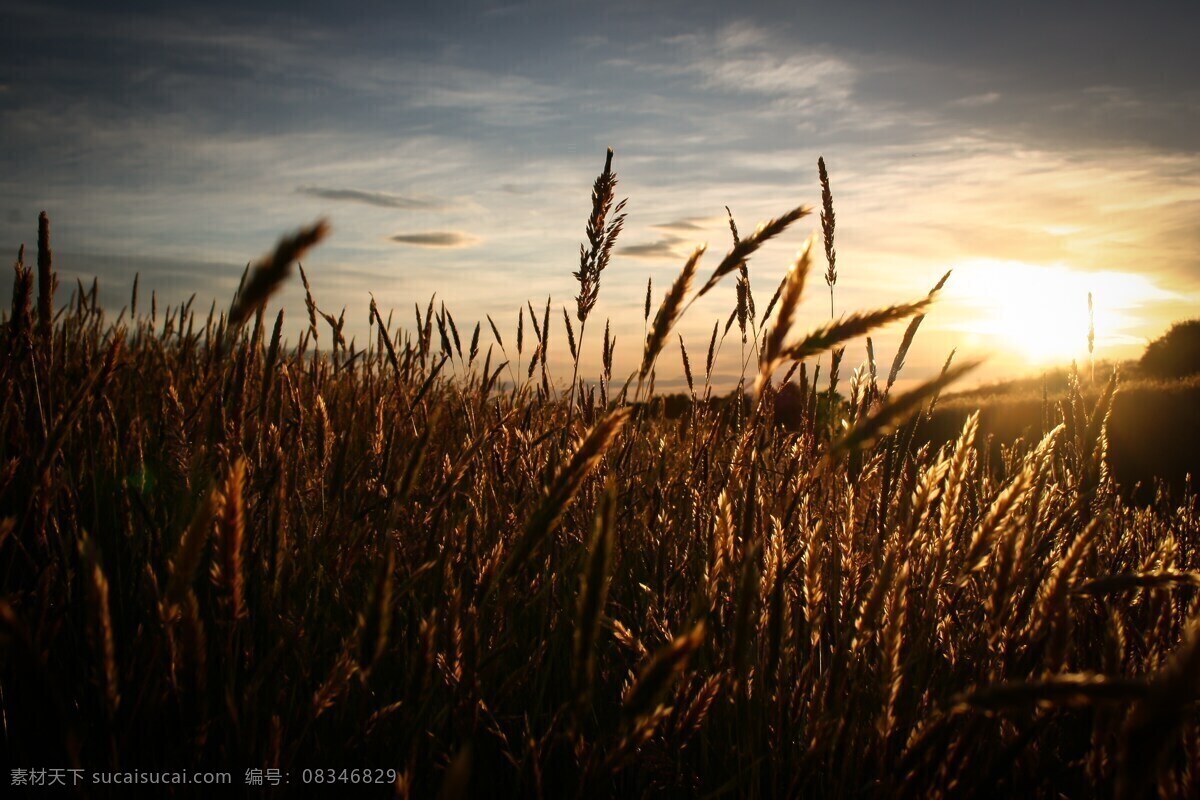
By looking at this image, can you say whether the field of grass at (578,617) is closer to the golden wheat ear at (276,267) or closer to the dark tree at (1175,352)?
the golden wheat ear at (276,267)

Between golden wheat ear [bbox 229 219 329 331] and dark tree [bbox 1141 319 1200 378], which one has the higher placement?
dark tree [bbox 1141 319 1200 378]

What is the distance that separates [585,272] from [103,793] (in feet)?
5.35

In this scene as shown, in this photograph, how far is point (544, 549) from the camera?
2.28 m

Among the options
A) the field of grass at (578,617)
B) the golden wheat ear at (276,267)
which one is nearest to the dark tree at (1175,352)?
the field of grass at (578,617)

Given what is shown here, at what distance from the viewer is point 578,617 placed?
0.81 metres

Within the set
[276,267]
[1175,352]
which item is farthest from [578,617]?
[1175,352]

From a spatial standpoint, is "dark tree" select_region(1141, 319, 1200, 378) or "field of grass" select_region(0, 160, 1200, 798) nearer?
"field of grass" select_region(0, 160, 1200, 798)

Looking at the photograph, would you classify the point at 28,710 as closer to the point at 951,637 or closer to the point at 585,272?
the point at 585,272

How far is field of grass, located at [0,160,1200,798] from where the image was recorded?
3.01 ft

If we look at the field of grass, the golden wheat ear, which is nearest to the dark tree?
the field of grass

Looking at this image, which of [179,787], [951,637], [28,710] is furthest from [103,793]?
[951,637]

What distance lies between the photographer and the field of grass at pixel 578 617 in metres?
0.92

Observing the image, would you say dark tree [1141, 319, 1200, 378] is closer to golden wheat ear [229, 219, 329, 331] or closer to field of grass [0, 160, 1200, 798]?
field of grass [0, 160, 1200, 798]

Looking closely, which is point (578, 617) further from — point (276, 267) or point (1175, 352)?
point (1175, 352)
